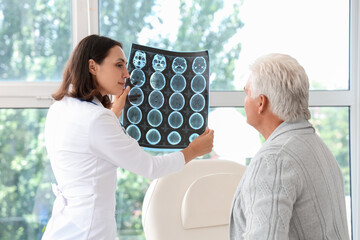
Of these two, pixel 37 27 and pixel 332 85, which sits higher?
pixel 37 27

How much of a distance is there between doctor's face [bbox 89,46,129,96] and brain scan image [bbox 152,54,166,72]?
27cm

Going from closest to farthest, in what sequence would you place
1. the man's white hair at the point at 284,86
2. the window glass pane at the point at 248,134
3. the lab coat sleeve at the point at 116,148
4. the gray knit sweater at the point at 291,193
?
the gray knit sweater at the point at 291,193 → the man's white hair at the point at 284,86 → the lab coat sleeve at the point at 116,148 → the window glass pane at the point at 248,134

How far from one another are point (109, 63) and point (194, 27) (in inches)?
36.3

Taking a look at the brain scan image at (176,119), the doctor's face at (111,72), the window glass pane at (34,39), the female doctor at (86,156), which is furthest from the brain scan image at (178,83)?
the window glass pane at (34,39)

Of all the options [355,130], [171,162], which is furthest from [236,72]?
[171,162]

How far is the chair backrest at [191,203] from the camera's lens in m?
1.87

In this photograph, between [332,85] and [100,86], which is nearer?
[100,86]

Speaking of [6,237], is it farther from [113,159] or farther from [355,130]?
[355,130]

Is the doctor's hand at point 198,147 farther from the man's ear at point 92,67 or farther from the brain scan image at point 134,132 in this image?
the man's ear at point 92,67

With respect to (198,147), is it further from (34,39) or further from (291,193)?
(34,39)

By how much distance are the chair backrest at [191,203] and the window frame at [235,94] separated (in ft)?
1.99

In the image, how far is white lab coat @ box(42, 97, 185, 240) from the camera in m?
1.54

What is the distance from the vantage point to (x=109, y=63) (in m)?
1.71

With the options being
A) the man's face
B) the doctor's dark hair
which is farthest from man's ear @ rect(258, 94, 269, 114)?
the doctor's dark hair
